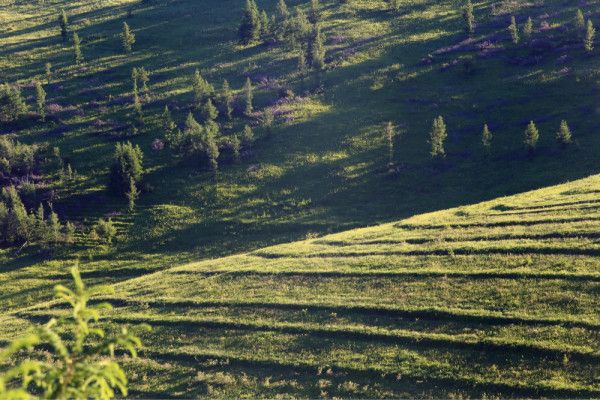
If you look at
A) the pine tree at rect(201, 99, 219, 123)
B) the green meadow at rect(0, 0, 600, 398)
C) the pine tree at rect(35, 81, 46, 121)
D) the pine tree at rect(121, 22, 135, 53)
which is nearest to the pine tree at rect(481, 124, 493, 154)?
the green meadow at rect(0, 0, 600, 398)

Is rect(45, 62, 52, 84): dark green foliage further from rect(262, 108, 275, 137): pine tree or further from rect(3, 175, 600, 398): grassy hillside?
rect(3, 175, 600, 398): grassy hillside

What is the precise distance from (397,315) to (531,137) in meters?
58.5

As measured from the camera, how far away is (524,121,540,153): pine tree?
86338mm

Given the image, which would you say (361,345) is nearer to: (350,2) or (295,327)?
(295,327)

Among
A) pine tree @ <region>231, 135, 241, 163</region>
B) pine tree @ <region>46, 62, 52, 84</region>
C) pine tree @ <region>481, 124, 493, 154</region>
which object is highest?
pine tree @ <region>46, 62, 52, 84</region>

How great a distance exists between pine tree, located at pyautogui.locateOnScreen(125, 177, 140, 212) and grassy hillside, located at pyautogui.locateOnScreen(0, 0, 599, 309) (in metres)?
1.53

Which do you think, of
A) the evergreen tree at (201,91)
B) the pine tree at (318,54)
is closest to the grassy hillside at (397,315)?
the evergreen tree at (201,91)

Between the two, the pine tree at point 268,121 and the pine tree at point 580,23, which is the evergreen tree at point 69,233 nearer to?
the pine tree at point 268,121

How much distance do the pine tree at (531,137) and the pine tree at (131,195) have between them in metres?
62.4

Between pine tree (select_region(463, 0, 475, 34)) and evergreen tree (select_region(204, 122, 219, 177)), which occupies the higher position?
pine tree (select_region(463, 0, 475, 34))

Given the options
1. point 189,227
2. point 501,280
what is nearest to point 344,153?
point 189,227

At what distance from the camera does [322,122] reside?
109750 mm

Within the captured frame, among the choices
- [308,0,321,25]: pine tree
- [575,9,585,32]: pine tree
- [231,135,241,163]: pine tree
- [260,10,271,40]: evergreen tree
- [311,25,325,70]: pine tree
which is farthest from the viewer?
[308,0,321,25]: pine tree

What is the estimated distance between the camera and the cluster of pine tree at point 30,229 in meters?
81.8
